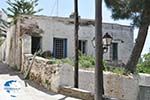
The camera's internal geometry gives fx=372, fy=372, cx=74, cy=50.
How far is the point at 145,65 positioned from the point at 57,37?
642cm

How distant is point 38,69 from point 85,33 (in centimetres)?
777

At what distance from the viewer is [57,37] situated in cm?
2502

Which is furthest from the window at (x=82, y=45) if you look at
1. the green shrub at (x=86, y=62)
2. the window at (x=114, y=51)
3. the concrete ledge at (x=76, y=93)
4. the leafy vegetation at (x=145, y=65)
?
the concrete ledge at (x=76, y=93)

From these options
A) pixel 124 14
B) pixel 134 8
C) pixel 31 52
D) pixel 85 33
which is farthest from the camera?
pixel 85 33

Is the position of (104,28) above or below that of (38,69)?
above

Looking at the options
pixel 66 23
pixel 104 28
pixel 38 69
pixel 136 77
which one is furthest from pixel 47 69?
pixel 104 28

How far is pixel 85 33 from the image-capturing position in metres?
26.0

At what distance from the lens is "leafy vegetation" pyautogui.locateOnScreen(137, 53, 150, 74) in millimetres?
21091

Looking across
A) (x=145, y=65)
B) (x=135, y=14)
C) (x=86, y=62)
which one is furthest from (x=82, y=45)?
(x=135, y=14)

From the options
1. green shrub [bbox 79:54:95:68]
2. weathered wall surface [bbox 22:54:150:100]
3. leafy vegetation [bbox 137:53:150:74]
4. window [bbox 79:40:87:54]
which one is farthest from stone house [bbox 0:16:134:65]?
weathered wall surface [bbox 22:54:150:100]

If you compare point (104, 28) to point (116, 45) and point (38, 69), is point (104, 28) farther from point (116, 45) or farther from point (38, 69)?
point (38, 69)

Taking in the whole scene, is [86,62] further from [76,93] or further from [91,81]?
[76,93]

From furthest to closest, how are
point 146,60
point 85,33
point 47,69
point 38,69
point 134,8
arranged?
point 85,33, point 146,60, point 38,69, point 47,69, point 134,8

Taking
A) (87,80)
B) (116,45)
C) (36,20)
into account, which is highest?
(36,20)
